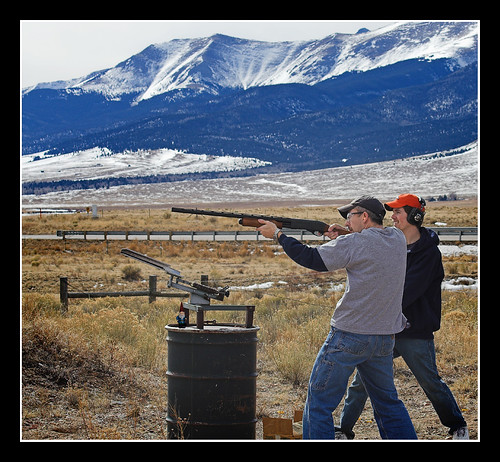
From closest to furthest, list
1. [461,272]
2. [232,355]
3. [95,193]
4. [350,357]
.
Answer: [350,357]
[232,355]
[461,272]
[95,193]

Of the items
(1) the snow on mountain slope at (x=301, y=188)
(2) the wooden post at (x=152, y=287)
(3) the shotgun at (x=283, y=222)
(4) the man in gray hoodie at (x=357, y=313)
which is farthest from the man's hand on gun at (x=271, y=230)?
(1) the snow on mountain slope at (x=301, y=188)

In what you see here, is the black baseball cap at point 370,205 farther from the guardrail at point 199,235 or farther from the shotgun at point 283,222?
the guardrail at point 199,235

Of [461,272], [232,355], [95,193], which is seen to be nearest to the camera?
[232,355]

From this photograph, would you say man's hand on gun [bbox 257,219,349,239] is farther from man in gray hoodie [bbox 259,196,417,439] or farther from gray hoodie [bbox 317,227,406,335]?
gray hoodie [bbox 317,227,406,335]

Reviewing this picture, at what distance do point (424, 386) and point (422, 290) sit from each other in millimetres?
744

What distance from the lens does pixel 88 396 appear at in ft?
27.1

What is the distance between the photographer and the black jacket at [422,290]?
642 cm

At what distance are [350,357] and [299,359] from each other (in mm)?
4031

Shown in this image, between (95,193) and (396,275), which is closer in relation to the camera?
(396,275)

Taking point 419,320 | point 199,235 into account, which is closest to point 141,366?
point 419,320
